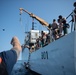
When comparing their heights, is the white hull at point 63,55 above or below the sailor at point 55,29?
below

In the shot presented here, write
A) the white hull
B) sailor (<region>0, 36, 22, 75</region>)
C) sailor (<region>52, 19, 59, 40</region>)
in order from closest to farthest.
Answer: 1. sailor (<region>0, 36, 22, 75</region>)
2. the white hull
3. sailor (<region>52, 19, 59, 40</region>)

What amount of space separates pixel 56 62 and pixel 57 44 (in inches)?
40.4

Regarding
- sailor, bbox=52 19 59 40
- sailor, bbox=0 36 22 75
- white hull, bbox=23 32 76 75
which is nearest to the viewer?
sailor, bbox=0 36 22 75

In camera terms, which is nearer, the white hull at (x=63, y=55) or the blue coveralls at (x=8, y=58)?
the blue coveralls at (x=8, y=58)

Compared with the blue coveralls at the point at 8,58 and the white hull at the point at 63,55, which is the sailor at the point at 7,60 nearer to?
the blue coveralls at the point at 8,58

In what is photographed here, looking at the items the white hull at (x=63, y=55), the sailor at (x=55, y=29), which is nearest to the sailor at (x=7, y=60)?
the white hull at (x=63, y=55)

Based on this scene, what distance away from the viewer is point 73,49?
800 cm

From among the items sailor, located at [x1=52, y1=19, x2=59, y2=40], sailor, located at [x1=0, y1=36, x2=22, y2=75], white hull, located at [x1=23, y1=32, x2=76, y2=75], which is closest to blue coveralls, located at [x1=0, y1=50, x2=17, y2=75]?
sailor, located at [x1=0, y1=36, x2=22, y2=75]

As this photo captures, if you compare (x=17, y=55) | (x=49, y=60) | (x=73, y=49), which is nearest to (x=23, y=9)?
(x=49, y=60)

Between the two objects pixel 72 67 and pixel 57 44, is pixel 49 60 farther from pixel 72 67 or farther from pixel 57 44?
pixel 72 67

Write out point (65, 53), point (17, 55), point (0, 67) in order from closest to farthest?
point (0, 67) < point (17, 55) < point (65, 53)

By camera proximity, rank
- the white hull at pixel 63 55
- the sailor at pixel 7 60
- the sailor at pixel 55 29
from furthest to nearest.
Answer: the sailor at pixel 55 29
the white hull at pixel 63 55
the sailor at pixel 7 60

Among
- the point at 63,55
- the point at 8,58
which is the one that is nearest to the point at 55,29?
the point at 63,55

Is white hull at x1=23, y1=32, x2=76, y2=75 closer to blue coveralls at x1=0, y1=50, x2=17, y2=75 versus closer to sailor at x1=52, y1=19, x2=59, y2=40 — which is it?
sailor at x1=52, y1=19, x2=59, y2=40
